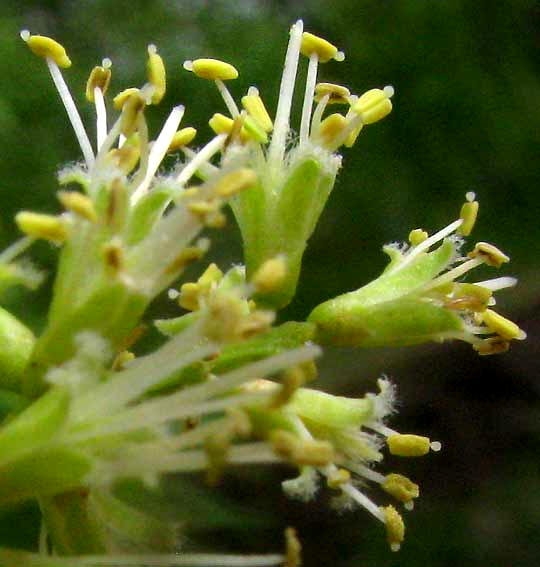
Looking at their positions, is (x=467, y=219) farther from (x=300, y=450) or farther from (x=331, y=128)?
(x=300, y=450)

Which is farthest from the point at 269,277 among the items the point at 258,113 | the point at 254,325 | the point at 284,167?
the point at 258,113

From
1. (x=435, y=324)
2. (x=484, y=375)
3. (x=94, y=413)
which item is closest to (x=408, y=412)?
(x=484, y=375)

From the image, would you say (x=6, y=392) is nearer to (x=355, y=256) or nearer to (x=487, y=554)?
(x=355, y=256)

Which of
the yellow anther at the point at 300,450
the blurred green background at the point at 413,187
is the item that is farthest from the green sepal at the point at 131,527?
the blurred green background at the point at 413,187

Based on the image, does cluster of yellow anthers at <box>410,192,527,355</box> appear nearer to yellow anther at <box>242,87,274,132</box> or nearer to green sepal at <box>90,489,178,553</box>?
yellow anther at <box>242,87,274,132</box>

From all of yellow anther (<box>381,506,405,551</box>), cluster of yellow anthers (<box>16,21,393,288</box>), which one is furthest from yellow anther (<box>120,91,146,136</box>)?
yellow anther (<box>381,506,405,551</box>)

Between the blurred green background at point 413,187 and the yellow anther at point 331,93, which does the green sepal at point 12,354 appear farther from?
the blurred green background at point 413,187

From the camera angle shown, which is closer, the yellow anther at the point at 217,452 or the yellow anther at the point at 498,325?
the yellow anther at the point at 217,452
